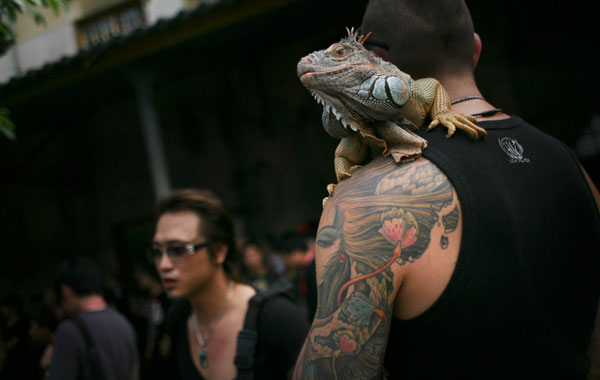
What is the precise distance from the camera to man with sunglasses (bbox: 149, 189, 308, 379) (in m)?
2.35

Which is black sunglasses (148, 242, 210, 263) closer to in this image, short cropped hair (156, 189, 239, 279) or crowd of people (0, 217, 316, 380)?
short cropped hair (156, 189, 239, 279)

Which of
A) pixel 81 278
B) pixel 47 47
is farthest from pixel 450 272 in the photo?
pixel 47 47

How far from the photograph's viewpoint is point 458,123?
1.34 m

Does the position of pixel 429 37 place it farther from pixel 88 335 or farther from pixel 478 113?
pixel 88 335

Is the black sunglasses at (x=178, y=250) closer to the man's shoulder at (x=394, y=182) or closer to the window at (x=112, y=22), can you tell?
the man's shoulder at (x=394, y=182)

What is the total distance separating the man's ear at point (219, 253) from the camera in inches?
111

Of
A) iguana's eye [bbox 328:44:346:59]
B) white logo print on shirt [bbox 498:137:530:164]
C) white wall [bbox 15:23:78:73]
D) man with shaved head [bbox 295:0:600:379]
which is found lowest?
man with shaved head [bbox 295:0:600:379]

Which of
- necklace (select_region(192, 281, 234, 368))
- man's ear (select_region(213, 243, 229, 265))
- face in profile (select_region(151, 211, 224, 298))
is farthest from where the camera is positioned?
man's ear (select_region(213, 243, 229, 265))

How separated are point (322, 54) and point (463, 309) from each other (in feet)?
2.38

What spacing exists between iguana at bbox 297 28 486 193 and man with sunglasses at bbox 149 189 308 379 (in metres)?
1.17

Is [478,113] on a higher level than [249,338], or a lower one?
higher

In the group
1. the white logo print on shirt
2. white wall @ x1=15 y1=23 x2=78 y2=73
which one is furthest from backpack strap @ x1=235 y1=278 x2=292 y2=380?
white wall @ x1=15 y1=23 x2=78 y2=73

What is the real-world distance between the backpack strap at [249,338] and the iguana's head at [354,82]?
132 centimetres

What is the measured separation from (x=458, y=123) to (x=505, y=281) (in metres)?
0.41
